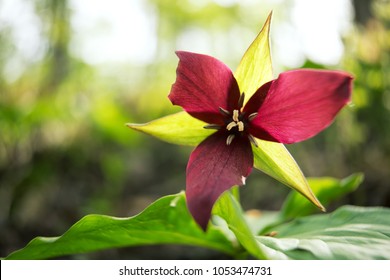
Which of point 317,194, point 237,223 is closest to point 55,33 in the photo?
point 317,194

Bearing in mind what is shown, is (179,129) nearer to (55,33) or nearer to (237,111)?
(237,111)

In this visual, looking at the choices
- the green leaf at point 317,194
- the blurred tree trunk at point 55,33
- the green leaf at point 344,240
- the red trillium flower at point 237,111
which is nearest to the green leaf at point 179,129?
the red trillium flower at point 237,111

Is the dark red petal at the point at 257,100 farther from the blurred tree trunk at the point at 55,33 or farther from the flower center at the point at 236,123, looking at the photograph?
the blurred tree trunk at the point at 55,33

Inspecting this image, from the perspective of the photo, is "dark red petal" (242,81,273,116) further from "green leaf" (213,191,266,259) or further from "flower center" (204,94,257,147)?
"green leaf" (213,191,266,259)

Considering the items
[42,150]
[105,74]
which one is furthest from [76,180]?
[105,74]

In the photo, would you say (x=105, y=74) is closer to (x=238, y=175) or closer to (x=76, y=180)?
(x=76, y=180)
